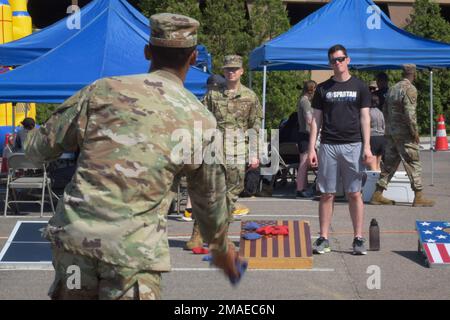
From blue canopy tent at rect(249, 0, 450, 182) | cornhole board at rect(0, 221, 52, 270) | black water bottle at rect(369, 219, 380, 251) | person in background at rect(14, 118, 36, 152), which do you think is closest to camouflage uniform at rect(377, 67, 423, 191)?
→ blue canopy tent at rect(249, 0, 450, 182)

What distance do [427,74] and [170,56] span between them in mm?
24613

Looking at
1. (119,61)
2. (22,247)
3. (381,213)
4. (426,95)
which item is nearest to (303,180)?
(381,213)

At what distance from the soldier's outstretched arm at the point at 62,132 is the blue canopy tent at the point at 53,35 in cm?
1011

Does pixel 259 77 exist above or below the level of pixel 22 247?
above

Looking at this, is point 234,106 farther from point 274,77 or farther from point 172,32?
point 274,77

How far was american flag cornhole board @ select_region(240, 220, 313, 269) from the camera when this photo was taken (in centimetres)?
810

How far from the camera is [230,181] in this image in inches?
352

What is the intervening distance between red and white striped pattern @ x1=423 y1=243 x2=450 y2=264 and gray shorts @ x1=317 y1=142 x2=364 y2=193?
0.85 m

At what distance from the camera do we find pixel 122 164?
339 cm

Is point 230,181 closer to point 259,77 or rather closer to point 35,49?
point 35,49

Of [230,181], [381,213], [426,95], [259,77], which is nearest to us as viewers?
[230,181]

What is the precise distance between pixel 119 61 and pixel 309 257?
203 inches

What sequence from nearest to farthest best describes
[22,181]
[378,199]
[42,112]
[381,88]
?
[22,181], [378,199], [381,88], [42,112]

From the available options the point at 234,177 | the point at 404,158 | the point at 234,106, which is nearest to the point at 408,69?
the point at 404,158
